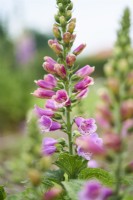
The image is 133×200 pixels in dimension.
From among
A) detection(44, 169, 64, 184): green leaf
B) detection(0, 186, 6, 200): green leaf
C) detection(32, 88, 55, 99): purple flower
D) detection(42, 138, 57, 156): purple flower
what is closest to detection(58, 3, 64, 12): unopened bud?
detection(32, 88, 55, 99): purple flower

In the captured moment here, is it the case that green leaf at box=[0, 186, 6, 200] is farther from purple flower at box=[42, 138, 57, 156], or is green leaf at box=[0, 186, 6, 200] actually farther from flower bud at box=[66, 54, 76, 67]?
flower bud at box=[66, 54, 76, 67]

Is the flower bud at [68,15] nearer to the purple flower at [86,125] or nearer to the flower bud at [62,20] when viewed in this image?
the flower bud at [62,20]

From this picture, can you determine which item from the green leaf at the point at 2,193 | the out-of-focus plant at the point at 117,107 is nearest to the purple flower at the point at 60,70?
the green leaf at the point at 2,193

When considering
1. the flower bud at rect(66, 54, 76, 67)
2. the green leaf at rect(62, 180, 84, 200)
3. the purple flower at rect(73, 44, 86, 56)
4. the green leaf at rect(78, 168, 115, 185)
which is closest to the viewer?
the green leaf at rect(62, 180, 84, 200)

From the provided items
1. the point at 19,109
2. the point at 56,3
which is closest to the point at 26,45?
the point at 19,109

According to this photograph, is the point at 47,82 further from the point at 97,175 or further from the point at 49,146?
Result: the point at 97,175

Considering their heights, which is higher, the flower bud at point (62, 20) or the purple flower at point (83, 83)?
the flower bud at point (62, 20)

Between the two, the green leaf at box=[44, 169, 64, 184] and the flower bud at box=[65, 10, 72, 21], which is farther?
the flower bud at box=[65, 10, 72, 21]

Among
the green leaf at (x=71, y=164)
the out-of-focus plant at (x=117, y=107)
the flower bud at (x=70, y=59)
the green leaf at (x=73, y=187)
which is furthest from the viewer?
the flower bud at (x=70, y=59)
